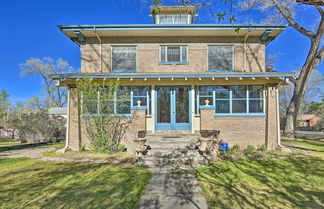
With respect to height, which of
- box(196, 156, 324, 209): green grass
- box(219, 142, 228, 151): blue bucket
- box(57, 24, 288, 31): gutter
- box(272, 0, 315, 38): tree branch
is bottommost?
box(196, 156, 324, 209): green grass

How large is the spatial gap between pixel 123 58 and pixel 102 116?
429 centimetres

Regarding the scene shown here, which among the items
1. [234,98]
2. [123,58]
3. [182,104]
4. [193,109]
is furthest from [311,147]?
[123,58]

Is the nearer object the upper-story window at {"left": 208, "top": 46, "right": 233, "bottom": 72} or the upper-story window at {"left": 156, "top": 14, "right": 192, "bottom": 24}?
the upper-story window at {"left": 208, "top": 46, "right": 233, "bottom": 72}

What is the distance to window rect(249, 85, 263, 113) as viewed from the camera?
9141 mm

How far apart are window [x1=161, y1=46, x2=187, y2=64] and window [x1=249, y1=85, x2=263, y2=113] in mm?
4321

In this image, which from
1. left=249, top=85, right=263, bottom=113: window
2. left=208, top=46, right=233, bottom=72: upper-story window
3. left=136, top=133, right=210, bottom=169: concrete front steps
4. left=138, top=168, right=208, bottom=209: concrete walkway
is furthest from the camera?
left=208, top=46, right=233, bottom=72: upper-story window

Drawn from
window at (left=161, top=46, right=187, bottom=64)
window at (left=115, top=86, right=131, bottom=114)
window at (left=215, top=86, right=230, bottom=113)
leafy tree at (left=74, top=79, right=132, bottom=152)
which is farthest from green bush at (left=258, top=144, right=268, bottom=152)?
window at (left=115, top=86, right=131, bottom=114)

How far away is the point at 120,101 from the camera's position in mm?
8625

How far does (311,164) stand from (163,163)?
563 cm

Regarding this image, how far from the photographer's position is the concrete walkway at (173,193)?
11.6ft

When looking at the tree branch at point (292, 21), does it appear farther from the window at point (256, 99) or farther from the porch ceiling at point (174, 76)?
the window at point (256, 99)

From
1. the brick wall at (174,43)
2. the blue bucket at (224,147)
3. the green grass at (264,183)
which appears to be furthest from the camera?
the brick wall at (174,43)

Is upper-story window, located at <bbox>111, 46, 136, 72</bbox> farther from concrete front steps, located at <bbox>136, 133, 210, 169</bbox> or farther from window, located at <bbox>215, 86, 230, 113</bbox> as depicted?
window, located at <bbox>215, 86, 230, 113</bbox>

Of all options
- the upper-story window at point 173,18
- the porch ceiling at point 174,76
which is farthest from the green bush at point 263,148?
the upper-story window at point 173,18
